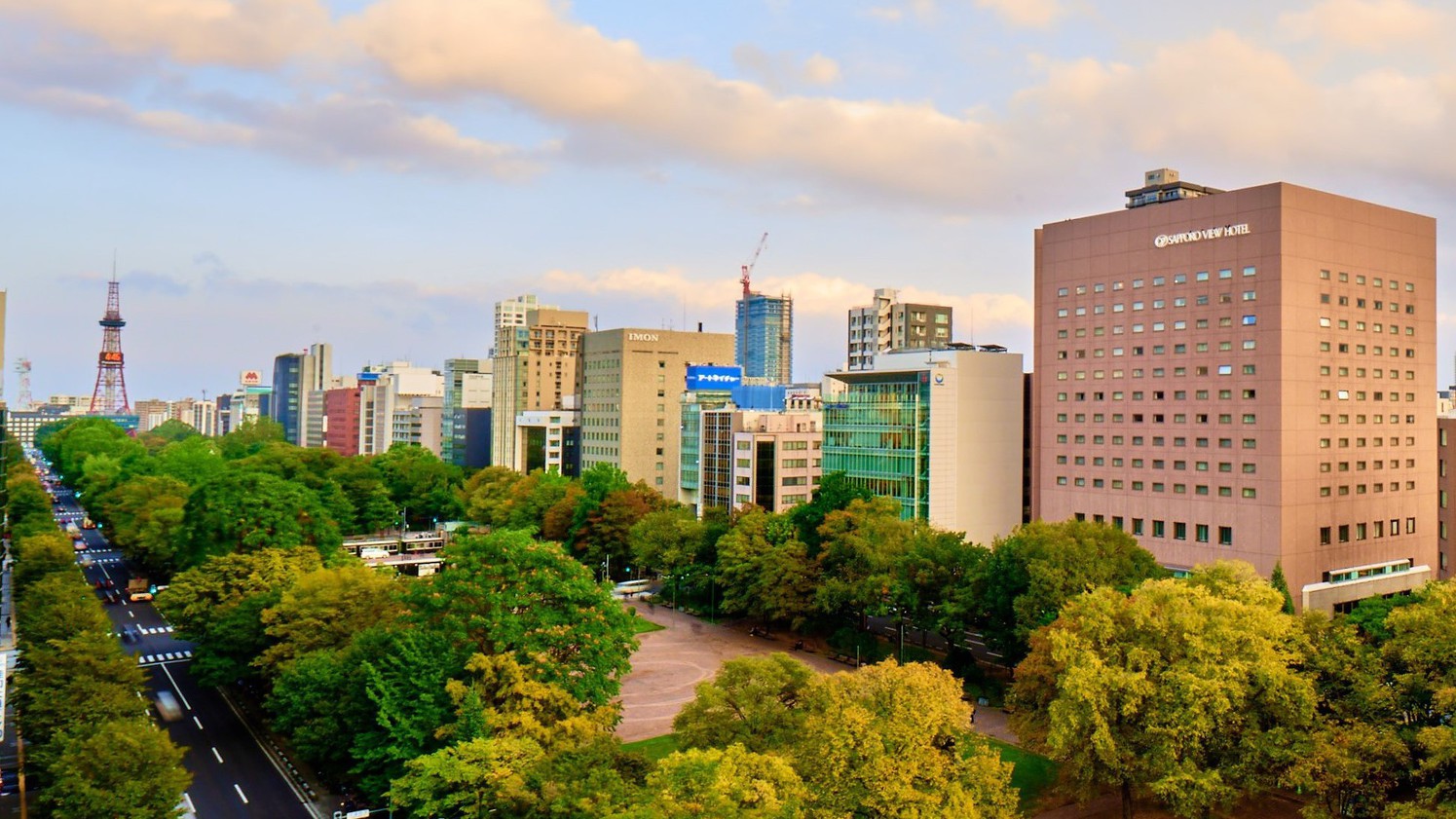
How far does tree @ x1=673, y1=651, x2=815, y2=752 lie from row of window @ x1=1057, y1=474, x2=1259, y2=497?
56.6 m

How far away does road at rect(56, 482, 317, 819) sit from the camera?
49.5 m

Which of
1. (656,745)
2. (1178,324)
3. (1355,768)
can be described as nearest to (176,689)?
(656,745)

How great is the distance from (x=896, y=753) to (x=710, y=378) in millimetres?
111340

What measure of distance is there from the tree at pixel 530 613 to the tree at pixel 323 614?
7.68 meters

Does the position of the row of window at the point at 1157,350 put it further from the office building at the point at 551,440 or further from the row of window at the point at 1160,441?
the office building at the point at 551,440

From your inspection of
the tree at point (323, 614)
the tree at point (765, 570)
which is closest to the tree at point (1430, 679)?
the tree at point (765, 570)

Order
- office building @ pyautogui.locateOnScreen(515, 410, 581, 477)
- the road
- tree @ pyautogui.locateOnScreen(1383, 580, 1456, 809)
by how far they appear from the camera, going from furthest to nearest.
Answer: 1. office building @ pyautogui.locateOnScreen(515, 410, 581, 477)
2. the road
3. tree @ pyautogui.locateOnScreen(1383, 580, 1456, 809)

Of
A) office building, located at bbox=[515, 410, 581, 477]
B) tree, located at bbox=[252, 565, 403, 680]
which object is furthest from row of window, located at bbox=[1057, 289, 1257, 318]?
office building, located at bbox=[515, 410, 581, 477]

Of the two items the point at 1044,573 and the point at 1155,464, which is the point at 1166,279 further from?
the point at 1044,573

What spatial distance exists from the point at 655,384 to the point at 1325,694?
11790 cm

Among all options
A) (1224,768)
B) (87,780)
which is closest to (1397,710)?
(1224,768)

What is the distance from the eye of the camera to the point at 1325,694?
43.8m

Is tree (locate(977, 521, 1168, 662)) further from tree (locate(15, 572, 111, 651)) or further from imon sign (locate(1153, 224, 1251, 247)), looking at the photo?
tree (locate(15, 572, 111, 651))

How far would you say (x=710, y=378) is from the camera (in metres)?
145
